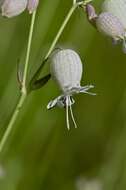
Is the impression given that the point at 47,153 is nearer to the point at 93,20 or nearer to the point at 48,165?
the point at 48,165

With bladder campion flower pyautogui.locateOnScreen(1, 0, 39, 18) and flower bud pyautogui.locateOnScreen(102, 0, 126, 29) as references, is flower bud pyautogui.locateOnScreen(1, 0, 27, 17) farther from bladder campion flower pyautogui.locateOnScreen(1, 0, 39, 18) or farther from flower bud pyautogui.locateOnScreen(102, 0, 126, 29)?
flower bud pyautogui.locateOnScreen(102, 0, 126, 29)

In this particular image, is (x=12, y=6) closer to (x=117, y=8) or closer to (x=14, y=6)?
(x=14, y=6)

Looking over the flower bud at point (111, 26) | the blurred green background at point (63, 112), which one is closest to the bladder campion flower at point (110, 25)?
the flower bud at point (111, 26)

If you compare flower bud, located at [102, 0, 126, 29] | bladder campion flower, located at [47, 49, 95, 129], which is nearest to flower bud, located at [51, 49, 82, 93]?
bladder campion flower, located at [47, 49, 95, 129]

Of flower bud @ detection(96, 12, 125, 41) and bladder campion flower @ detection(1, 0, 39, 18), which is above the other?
bladder campion flower @ detection(1, 0, 39, 18)

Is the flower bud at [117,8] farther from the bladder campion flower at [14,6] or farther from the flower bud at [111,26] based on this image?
the bladder campion flower at [14,6]

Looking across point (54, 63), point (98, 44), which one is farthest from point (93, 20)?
point (98, 44)

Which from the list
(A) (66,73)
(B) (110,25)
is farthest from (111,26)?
(A) (66,73)
